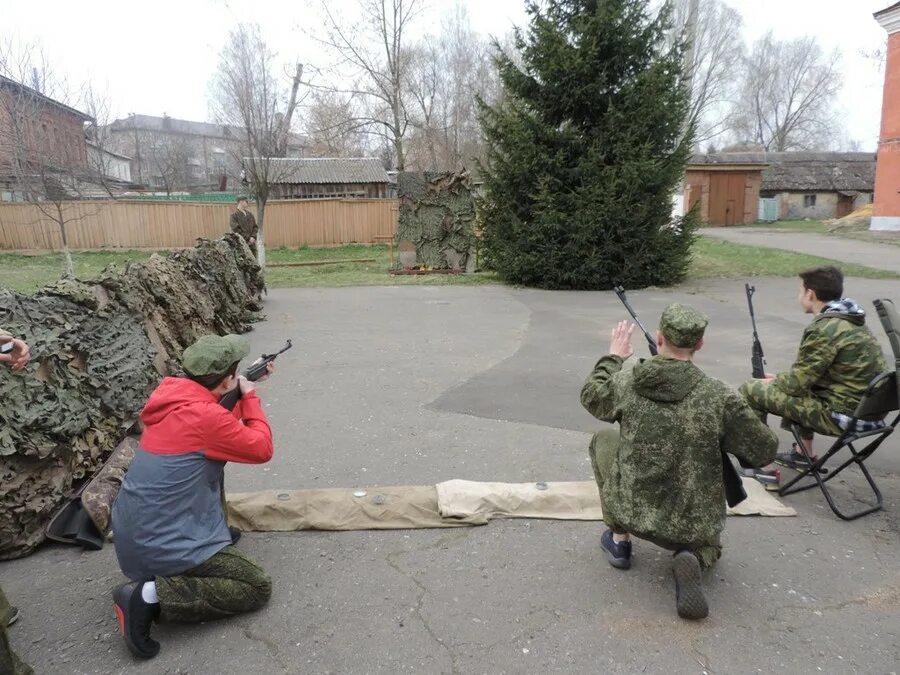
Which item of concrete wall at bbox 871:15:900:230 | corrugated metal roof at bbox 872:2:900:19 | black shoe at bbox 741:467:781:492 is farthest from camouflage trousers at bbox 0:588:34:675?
corrugated metal roof at bbox 872:2:900:19

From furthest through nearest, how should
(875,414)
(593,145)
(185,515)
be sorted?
(593,145)
(875,414)
(185,515)

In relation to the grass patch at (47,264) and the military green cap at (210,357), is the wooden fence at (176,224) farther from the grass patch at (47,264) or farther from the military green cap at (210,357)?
the military green cap at (210,357)

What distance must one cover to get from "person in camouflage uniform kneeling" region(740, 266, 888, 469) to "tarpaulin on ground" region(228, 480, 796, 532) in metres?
0.57

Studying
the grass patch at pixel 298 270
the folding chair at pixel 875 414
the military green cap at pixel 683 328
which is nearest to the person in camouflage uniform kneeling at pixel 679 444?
the military green cap at pixel 683 328

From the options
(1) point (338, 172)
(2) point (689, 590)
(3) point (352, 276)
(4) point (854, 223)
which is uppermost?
(1) point (338, 172)

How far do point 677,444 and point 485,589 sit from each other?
1.14 m

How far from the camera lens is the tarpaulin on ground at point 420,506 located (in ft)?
11.9

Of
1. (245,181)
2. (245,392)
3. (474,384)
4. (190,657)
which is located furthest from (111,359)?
(245,181)

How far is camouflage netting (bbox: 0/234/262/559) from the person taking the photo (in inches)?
132

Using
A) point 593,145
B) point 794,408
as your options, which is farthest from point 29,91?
point 794,408

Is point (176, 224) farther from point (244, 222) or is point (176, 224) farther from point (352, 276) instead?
point (352, 276)

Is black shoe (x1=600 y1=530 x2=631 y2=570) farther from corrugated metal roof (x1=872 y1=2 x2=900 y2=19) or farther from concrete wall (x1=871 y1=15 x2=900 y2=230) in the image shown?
corrugated metal roof (x1=872 y1=2 x2=900 y2=19)

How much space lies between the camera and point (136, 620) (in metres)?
2.52

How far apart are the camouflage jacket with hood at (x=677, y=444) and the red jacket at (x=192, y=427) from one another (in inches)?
65.8
